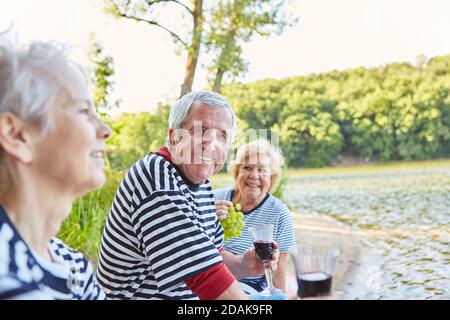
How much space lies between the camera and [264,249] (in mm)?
1103

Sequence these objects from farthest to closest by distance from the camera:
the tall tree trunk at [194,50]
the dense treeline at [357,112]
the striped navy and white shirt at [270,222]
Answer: the dense treeline at [357,112], the tall tree trunk at [194,50], the striped navy and white shirt at [270,222]

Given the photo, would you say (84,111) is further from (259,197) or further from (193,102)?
(259,197)

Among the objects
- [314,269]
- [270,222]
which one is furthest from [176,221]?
[270,222]

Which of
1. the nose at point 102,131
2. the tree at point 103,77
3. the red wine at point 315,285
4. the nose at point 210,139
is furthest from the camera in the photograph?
the tree at point 103,77

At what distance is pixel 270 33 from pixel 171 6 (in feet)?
3.07

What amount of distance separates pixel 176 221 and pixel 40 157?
12.6 inches

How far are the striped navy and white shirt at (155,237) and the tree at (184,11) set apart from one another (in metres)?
3.26

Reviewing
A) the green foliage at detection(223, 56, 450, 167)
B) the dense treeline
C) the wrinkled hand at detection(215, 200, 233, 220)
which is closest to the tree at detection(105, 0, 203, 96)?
the dense treeline

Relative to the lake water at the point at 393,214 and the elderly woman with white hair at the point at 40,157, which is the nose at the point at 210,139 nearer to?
the elderly woman with white hair at the point at 40,157

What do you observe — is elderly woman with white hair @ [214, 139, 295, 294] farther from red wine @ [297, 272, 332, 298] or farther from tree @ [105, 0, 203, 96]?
tree @ [105, 0, 203, 96]

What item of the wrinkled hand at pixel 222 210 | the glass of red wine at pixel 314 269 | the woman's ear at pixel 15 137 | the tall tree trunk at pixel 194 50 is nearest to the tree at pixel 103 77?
the tall tree trunk at pixel 194 50

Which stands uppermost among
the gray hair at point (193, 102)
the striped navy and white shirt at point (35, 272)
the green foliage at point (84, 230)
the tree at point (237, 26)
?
the tree at point (237, 26)

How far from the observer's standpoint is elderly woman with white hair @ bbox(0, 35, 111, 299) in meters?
0.56

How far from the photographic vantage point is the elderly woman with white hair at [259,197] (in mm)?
1688
